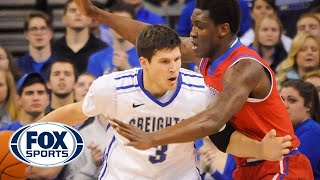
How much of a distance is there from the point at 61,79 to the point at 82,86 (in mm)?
252

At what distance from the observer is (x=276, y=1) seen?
25.6 ft

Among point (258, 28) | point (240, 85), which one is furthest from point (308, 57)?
point (240, 85)

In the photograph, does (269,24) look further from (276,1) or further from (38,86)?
(38,86)

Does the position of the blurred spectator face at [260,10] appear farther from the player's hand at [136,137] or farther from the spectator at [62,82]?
the player's hand at [136,137]

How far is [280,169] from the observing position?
4.54m

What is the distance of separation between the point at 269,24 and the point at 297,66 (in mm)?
482

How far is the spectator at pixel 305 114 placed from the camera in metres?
5.97

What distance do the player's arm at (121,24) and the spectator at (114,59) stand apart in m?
1.75

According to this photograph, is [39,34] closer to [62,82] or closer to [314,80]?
[62,82]

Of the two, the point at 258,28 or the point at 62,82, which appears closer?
the point at 62,82

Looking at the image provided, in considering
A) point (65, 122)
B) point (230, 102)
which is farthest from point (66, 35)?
point (230, 102)

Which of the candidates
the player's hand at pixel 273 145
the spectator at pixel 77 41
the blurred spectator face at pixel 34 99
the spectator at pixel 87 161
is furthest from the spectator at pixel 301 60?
the player's hand at pixel 273 145

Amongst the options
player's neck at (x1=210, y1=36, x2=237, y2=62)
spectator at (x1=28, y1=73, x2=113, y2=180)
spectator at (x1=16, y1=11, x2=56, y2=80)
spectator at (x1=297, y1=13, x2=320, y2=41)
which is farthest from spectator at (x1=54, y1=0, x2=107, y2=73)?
player's neck at (x1=210, y1=36, x2=237, y2=62)

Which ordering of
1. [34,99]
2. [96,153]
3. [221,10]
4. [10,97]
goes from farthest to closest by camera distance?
[10,97] → [34,99] → [96,153] → [221,10]
